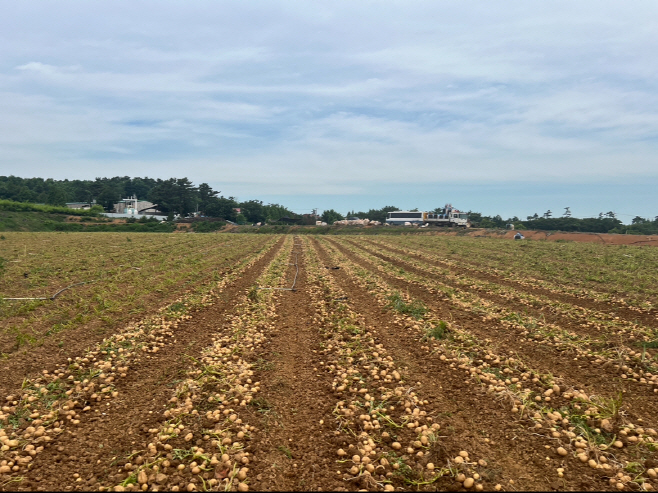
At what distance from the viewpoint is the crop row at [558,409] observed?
160 inches

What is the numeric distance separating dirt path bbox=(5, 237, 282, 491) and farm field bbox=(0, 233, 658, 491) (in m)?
0.02

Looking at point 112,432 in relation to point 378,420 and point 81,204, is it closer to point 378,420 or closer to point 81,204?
point 378,420

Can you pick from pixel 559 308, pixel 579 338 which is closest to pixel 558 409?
pixel 579 338

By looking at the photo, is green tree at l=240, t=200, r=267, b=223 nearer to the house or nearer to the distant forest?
the distant forest

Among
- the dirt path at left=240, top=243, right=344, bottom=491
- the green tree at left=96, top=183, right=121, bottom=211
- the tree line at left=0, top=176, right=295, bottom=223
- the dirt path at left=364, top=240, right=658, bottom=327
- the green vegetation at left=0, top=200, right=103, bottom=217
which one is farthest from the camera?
the green tree at left=96, top=183, right=121, bottom=211

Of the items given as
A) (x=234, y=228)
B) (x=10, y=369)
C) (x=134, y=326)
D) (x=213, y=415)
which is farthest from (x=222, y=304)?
(x=234, y=228)

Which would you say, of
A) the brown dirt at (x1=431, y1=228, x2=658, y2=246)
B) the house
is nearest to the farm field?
the brown dirt at (x1=431, y1=228, x2=658, y2=246)

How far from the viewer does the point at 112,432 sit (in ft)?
14.7

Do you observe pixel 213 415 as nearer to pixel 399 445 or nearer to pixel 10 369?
pixel 399 445

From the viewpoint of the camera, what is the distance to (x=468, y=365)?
6398 mm

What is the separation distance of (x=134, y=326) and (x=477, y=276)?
46.3 ft

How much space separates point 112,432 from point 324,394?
9.14 ft

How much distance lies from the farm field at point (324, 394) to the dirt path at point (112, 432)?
0.02 meters

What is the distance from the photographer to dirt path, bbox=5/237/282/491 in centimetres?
371
